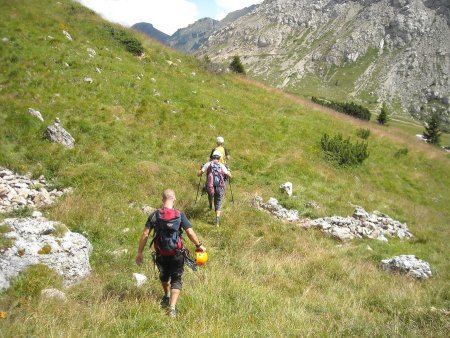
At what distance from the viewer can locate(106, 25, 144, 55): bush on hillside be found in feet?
82.0

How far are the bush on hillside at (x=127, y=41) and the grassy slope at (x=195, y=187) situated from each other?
30.3 inches

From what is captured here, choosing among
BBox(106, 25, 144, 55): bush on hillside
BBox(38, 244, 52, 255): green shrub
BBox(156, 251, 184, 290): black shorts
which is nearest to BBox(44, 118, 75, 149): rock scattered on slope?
BBox(38, 244, 52, 255): green shrub

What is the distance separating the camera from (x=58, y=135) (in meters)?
13.8

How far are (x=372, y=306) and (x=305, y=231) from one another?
17.7 ft

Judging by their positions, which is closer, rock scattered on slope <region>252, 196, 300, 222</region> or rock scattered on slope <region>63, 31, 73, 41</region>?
rock scattered on slope <region>252, 196, 300, 222</region>

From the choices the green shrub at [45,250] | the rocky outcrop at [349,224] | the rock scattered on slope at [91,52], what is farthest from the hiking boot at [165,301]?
the rock scattered on slope at [91,52]

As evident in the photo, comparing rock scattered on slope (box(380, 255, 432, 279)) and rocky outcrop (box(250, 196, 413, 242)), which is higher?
rock scattered on slope (box(380, 255, 432, 279))

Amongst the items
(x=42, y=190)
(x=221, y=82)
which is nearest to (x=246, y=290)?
(x=42, y=190)

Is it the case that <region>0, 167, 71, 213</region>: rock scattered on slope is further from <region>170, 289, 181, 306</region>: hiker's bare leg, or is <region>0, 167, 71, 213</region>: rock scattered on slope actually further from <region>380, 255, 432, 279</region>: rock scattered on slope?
<region>380, 255, 432, 279</region>: rock scattered on slope

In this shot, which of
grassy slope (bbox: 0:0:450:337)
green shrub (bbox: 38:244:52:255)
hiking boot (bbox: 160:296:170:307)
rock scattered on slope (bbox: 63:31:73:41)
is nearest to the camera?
grassy slope (bbox: 0:0:450:337)

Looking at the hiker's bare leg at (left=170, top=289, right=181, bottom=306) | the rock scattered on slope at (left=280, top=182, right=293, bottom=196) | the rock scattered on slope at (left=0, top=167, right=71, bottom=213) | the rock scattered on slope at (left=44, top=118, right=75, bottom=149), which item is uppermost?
the rock scattered on slope at (left=44, top=118, right=75, bottom=149)

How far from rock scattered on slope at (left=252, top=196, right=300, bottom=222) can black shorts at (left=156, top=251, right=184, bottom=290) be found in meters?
7.99

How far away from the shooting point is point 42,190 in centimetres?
1086

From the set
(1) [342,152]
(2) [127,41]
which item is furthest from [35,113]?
(1) [342,152]
